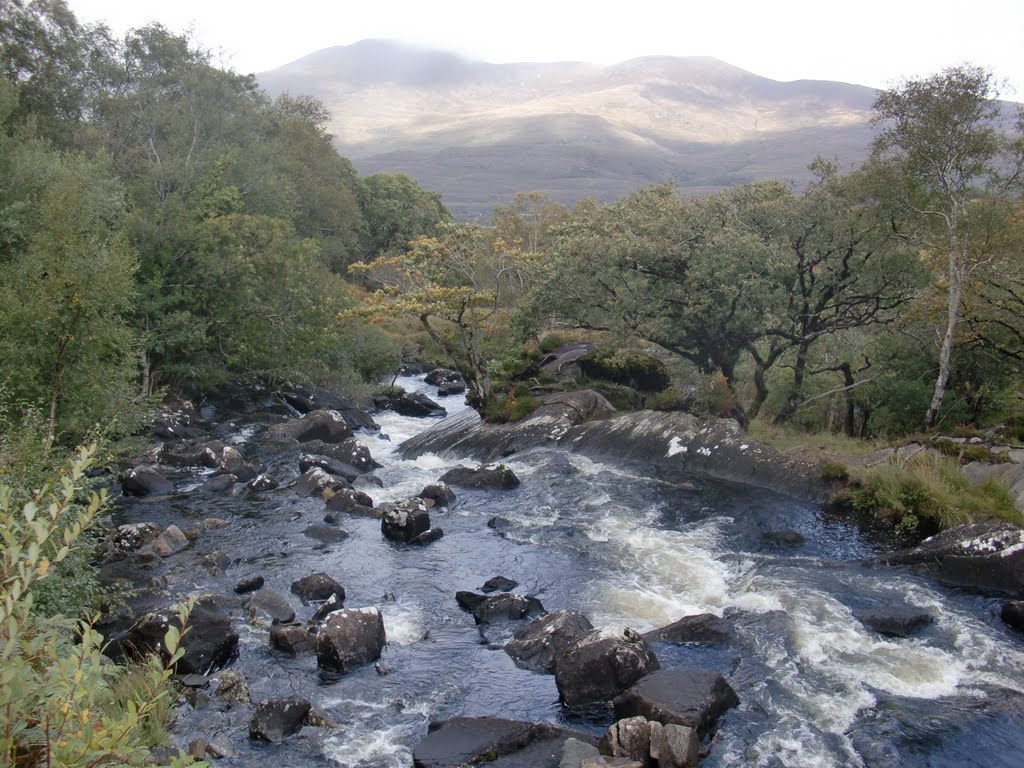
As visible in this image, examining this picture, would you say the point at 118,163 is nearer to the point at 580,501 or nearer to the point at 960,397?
Answer: the point at 580,501

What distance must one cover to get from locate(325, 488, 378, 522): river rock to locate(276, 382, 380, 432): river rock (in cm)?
1280

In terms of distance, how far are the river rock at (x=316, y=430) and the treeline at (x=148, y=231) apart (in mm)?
5537

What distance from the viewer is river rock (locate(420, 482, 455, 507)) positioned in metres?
24.5

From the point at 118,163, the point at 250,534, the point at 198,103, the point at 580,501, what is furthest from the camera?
the point at 198,103

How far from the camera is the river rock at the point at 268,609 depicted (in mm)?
16016

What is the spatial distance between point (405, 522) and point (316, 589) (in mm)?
4238

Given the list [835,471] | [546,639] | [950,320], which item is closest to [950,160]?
[950,320]

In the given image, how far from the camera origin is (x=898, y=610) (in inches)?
615

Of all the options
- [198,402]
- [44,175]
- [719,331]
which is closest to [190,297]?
[198,402]

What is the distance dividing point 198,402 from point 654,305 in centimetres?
2261

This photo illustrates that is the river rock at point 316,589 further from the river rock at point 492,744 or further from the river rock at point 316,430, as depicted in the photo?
the river rock at point 316,430

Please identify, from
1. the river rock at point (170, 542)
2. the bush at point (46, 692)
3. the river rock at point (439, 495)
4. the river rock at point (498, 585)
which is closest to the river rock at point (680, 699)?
the river rock at point (498, 585)

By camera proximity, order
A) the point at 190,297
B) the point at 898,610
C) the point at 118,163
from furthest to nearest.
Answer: the point at 118,163 < the point at 190,297 < the point at 898,610

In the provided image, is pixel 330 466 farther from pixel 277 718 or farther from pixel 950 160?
pixel 950 160
